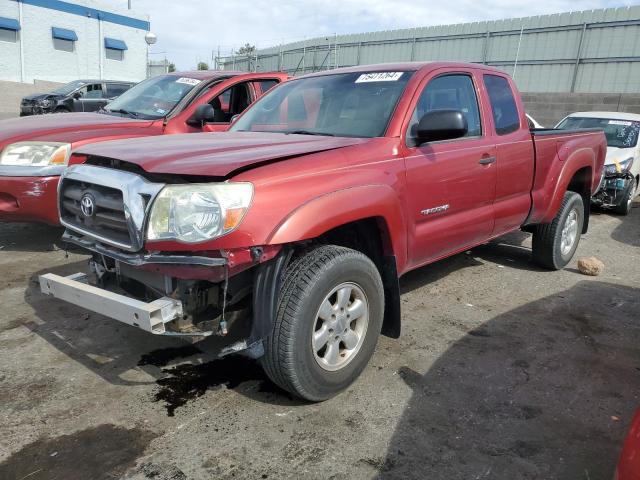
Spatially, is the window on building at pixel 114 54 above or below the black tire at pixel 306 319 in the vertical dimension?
above

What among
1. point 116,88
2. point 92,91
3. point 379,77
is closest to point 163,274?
point 379,77

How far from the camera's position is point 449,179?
3682mm

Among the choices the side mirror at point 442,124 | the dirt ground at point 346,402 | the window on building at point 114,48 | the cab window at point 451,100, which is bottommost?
the dirt ground at point 346,402

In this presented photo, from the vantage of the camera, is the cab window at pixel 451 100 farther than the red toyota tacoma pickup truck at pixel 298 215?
Yes

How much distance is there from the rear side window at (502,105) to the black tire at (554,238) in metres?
1.18

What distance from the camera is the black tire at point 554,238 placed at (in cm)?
523

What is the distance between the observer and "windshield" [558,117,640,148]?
29.2ft

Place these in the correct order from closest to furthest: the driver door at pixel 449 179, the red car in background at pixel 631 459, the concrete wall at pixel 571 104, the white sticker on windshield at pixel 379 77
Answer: the red car in background at pixel 631 459 < the driver door at pixel 449 179 < the white sticker on windshield at pixel 379 77 < the concrete wall at pixel 571 104

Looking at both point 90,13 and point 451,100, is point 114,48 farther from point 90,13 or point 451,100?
point 451,100

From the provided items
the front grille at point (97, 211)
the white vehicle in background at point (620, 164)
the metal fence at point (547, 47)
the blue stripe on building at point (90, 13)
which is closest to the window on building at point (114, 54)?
the blue stripe on building at point (90, 13)

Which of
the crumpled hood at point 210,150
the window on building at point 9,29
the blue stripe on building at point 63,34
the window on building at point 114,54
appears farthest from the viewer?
the window on building at point 114,54

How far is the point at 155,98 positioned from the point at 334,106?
3304 mm

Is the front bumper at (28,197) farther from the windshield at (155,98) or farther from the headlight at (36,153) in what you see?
the windshield at (155,98)

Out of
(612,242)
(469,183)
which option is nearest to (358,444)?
(469,183)
